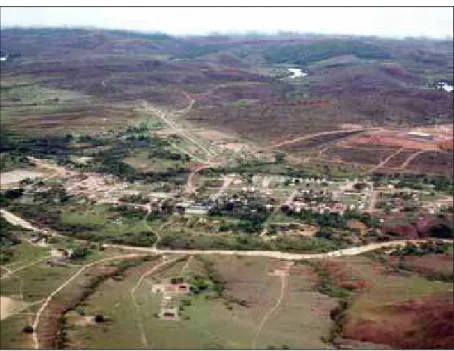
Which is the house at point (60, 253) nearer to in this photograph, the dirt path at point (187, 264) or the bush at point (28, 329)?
the dirt path at point (187, 264)

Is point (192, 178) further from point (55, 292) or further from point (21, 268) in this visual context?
point (55, 292)

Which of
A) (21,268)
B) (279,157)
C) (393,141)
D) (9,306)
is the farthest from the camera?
(279,157)

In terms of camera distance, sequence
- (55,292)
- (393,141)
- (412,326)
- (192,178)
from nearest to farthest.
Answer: (412,326) → (55,292) → (393,141) → (192,178)

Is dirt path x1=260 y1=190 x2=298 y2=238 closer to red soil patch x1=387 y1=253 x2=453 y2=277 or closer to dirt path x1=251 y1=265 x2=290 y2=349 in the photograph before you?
dirt path x1=251 y1=265 x2=290 y2=349

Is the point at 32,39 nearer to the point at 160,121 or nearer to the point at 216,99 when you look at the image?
the point at 216,99

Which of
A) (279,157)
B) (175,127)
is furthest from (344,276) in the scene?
(175,127)

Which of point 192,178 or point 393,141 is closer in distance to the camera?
point 393,141

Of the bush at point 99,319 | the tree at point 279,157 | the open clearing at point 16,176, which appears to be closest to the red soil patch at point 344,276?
the bush at point 99,319

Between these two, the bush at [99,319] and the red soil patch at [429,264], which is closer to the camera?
the bush at [99,319]

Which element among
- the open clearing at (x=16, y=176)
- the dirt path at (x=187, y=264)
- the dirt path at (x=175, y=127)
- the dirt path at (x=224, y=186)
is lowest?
the dirt path at (x=187, y=264)

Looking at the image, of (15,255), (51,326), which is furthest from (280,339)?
(15,255)
